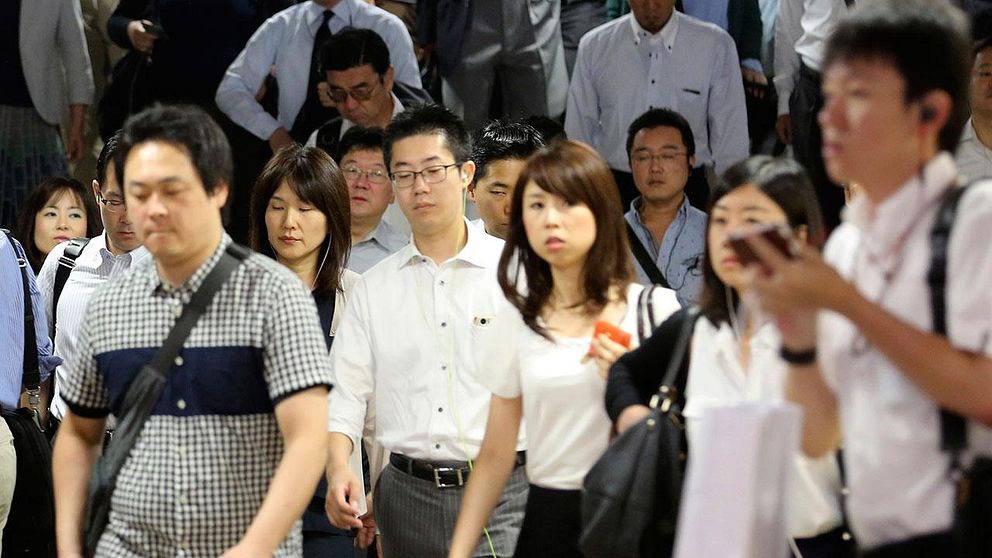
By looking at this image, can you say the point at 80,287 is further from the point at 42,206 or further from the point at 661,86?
the point at 661,86

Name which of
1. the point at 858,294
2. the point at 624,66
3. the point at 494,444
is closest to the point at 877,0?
the point at 858,294

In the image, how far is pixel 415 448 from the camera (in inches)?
172

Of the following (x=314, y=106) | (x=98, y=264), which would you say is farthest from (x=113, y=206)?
(x=314, y=106)

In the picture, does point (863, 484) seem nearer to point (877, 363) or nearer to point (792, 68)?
point (877, 363)

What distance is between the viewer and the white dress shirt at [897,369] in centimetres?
231

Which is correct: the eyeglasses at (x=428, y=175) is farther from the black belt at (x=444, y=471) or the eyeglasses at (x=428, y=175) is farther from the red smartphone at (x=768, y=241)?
the red smartphone at (x=768, y=241)

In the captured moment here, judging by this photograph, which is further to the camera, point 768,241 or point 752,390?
point 752,390

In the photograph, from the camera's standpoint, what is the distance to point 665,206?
604 centimetres

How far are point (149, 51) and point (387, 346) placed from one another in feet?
11.1

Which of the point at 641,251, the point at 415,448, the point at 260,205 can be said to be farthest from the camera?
the point at 641,251

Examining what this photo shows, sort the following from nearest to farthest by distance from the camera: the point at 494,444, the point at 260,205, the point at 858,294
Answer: the point at 858,294
the point at 494,444
the point at 260,205

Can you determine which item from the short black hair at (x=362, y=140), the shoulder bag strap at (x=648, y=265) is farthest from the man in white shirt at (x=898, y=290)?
the short black hair at (x=362, y=140)

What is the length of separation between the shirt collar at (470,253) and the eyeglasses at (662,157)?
159 cm

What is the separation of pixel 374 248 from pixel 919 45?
143 inches
